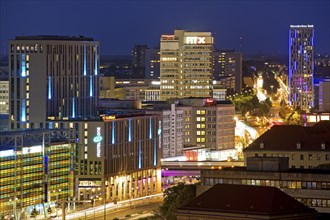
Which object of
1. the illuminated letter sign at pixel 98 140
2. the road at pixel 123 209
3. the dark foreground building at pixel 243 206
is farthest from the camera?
the illuminated letter sign at pixel 98 140

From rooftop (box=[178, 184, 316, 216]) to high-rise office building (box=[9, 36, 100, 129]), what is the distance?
57822 mm

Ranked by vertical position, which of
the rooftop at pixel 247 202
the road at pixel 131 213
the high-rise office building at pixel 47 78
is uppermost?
the high-rise office building at pixel 47 78

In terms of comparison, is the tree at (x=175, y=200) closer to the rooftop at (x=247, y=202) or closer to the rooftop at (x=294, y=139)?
the rooftop at (x=247, y=202)

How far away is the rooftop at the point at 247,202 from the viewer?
86.5 meters

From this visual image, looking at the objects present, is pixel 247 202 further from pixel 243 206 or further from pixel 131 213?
pixel 131 213

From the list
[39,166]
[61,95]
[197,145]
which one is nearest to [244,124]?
[197,145]

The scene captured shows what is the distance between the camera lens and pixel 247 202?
87.4 metres

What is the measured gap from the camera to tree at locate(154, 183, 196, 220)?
334 ft

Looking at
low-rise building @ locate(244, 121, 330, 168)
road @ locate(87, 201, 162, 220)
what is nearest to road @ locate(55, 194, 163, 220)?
road @ locate(87, 201, 162, 220)

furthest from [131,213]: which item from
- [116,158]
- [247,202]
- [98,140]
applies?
[247,202]

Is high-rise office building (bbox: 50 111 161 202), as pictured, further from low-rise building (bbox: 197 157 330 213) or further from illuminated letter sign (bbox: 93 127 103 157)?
low-rise building (bbox: 197 157 330 213)

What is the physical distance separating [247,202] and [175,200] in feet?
57.7

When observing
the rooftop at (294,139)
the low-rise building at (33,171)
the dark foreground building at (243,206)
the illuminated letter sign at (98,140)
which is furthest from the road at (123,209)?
the dark foreground building at (243,206)

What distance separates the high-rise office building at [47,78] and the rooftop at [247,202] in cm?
5782
